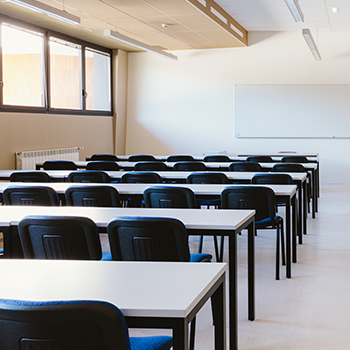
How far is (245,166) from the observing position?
22.2ft

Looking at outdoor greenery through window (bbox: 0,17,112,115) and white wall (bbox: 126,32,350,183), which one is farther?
white wall (bbox: 126,32,350,183)

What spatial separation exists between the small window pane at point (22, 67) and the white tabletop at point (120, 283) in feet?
23.7

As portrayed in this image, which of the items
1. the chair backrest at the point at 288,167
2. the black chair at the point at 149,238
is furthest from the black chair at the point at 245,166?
the black chair at the point at 149,238

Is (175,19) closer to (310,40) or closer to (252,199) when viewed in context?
(310,40)

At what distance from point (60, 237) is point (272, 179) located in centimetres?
308

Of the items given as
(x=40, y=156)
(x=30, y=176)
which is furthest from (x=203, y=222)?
(x=40, y=156)

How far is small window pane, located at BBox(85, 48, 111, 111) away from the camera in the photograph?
36.8ft

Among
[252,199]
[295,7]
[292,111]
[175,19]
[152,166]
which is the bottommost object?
[252,199]

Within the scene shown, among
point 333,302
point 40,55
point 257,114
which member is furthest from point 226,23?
point 333,302

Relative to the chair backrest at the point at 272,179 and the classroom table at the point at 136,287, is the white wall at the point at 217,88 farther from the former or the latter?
the classroom table at the point at 136,287

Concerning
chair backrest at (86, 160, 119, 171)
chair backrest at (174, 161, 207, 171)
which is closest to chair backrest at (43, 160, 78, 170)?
chair backrest at (86, 160, 119, 171)

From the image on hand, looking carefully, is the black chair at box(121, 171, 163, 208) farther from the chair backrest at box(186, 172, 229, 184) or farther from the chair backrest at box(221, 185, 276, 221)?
the chair backrest at box(221, 185, 276, 221)

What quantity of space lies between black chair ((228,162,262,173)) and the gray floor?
1.19m

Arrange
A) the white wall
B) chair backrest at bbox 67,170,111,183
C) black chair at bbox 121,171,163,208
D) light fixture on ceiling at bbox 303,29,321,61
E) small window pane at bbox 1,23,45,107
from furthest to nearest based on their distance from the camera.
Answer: the white wall → small window pane at bbox 1,23,45,107 → light fixture on ceiling at bbox 303,29,321,61 → chair backrest at bbox 67,170,111,183 → black chair at bbox 121,171,163,208
